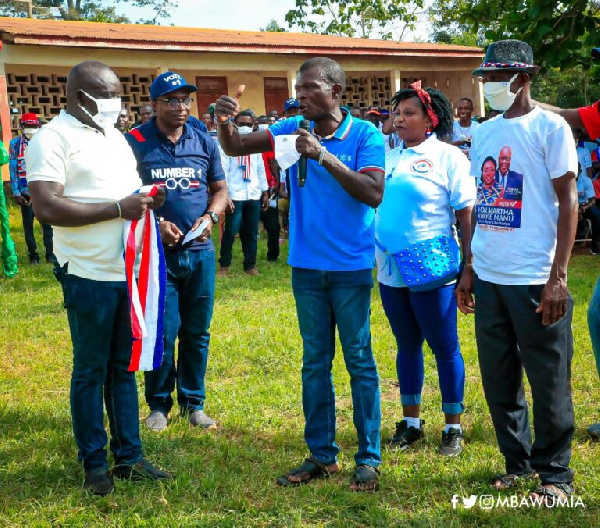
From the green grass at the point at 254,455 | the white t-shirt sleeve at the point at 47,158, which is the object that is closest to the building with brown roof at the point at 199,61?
the green grass at the point at 254,455

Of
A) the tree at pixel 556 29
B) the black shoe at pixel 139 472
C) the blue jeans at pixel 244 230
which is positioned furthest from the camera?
the blue jeans at pixel 244 230

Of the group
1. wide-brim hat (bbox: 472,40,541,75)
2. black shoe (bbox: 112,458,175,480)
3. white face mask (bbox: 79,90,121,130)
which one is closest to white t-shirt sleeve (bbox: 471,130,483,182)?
wide-brim hat (bbox: 472,40,541,75)

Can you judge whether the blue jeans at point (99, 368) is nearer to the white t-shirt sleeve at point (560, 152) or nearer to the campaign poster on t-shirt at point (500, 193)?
the campaign poster on t-shirt at point (500, 193)

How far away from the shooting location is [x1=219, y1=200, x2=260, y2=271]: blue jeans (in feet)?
37.0

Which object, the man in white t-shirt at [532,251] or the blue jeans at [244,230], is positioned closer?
the man in white t-shirt at [532,251]

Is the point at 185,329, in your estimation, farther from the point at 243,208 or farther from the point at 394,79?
the point at 394,79

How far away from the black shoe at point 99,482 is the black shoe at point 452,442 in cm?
199

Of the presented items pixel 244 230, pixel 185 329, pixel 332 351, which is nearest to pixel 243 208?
pixel 244 230

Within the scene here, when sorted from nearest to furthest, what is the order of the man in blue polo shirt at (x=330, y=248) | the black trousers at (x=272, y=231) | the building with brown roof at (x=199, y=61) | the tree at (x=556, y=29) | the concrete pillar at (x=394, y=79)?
the man in blue polo shirt at (x=330, y=248), the tree at (x=556, y=29), the black trousers at (x=272, y=231), the building with brown roof at (x=199, y=61), the concrete pillar at (x=394, y=79)

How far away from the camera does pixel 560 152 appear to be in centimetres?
380

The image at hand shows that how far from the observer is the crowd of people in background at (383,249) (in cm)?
395

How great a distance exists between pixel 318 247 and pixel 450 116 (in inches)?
58.7

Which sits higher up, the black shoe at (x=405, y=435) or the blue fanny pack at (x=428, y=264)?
the blue fanny pack at (x=428, y=264)

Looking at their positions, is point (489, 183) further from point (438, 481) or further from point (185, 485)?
point (185, 485)
